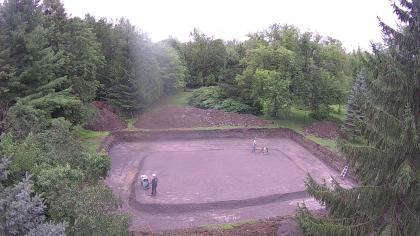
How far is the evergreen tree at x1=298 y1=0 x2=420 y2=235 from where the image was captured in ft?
34.6

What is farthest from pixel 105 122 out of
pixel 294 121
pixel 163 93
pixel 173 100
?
pixel 294 121

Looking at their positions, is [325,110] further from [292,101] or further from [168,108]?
[168,108]

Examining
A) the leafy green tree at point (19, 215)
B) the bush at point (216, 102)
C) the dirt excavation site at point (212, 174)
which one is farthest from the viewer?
the bush at point (216, 102)

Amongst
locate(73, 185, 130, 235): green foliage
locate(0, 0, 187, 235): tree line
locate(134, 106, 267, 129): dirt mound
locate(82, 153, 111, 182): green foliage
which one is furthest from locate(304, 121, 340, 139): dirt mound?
locate(73, 185, 130, 235): green foliage

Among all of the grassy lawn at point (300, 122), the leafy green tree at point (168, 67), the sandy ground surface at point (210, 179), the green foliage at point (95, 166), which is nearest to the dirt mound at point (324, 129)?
the grassy lawn at point (300, 122)

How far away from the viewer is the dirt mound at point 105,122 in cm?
3638

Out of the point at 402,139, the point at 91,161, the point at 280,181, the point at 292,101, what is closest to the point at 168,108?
the point at 292,101

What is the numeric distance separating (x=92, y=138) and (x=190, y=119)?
423 inches

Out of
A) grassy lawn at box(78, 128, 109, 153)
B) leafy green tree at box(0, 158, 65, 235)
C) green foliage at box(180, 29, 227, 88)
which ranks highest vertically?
green foliage at box(180, 29, 227, 88)

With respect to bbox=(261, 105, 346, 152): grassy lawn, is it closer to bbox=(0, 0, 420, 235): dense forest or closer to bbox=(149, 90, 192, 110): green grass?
bbox=(0, 0, 420, 235): dense forest

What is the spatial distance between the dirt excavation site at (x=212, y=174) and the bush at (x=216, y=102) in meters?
5.74

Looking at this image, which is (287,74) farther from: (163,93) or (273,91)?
(163,93)

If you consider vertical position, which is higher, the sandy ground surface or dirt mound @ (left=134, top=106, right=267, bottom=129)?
dirt mound @ (left=134, top=106, right=267, bottom=129)

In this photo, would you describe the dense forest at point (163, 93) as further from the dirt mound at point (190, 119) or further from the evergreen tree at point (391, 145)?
the dirt mound at point (190, 119)
